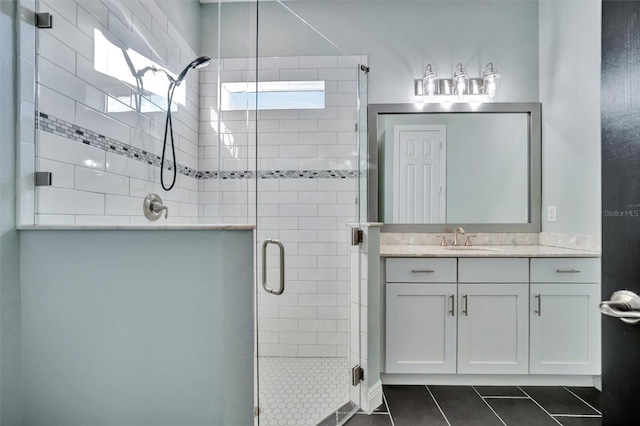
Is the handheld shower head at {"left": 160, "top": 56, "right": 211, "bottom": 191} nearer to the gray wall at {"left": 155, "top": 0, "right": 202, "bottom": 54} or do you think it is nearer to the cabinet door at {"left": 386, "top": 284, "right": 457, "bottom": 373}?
the gray wall at {"left": 155, "top": 0, "right": 202, "bottom": 54}

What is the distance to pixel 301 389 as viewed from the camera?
1.74 meters

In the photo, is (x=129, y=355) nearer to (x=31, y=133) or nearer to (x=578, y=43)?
(x=31, y=133)

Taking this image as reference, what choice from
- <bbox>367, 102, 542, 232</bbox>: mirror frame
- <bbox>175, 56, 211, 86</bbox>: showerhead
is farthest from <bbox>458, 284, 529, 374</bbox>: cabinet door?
<bbox>175, 56, 211, 86</bbox>: showerhead

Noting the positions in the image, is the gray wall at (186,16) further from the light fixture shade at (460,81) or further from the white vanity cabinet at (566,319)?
the white vanity cabinet at (566,319)

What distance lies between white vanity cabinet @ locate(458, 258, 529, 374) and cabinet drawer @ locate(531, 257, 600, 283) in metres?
0.07

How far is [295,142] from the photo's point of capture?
217cm

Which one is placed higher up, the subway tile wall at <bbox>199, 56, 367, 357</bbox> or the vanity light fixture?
the vanity light fixture

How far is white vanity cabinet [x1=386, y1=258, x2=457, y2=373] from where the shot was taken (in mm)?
1970

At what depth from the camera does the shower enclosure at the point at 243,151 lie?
121cm

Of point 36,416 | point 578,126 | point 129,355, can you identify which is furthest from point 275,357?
point 578,126

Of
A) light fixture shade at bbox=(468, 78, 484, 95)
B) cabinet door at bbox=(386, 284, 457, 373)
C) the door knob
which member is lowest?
cabinet door at bbox=(386, 284, 457, 373)

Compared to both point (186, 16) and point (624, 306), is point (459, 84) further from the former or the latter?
point (624, 306)

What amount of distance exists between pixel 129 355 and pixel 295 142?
155 cm

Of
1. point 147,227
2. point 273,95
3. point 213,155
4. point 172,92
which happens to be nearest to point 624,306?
point 147,227
